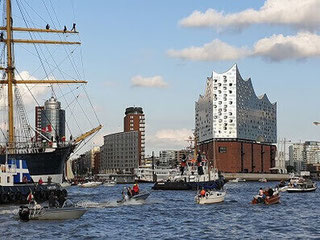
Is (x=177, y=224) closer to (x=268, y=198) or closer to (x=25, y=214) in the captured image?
(x=25, y=214)

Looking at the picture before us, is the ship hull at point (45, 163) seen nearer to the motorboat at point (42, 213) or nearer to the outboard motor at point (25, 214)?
the motorboat at point (42, 213)

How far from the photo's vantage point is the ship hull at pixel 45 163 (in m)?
99.2

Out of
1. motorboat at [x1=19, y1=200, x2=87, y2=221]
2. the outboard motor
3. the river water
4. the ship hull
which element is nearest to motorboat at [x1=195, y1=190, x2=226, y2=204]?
the river water

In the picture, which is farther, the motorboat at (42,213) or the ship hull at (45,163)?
the ship hull at (45,163)

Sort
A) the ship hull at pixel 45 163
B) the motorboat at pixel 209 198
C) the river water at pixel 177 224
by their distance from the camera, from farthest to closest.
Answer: the ship hull at pixel 45 163 < the motorboat at pixel 209 198 < the river water at pixel 177 224

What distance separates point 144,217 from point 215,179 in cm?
6990

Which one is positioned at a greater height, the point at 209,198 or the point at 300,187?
the point at 209,198

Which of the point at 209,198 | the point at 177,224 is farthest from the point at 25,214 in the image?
the point at 209,198

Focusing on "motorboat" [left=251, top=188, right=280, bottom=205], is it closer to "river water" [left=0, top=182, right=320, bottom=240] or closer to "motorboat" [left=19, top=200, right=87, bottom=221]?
"river water" [left=0, top=182, right=320, bottom=240]

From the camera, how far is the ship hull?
325ft

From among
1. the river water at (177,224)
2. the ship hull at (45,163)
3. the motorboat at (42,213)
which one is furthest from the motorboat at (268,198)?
the ship hull at (45,163)

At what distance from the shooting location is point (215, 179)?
133 metres

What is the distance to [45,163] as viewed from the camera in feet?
337

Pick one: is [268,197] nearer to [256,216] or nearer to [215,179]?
[256,216]
